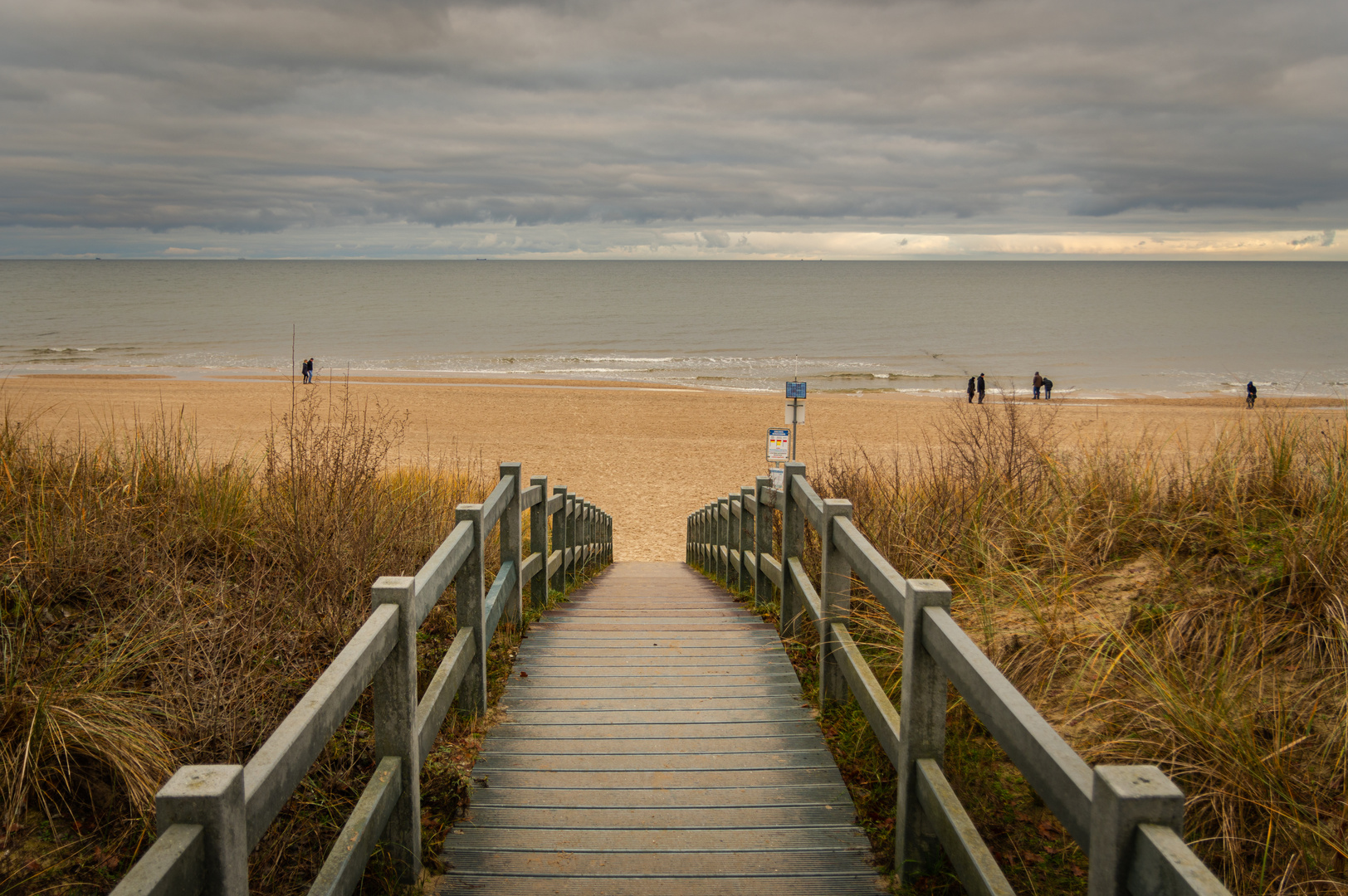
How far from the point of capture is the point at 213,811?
1.75 m

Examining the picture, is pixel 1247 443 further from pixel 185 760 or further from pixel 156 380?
pixel 156 380

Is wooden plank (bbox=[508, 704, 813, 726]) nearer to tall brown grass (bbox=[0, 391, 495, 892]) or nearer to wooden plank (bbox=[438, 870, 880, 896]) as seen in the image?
tall brown grass (bbox=[0, 391, 495, 892])

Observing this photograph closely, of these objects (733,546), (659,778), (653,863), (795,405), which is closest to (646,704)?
(659,778)

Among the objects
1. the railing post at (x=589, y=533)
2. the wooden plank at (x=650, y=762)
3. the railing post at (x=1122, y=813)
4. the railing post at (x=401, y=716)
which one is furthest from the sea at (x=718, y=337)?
the railing post at (x=1122, y=813)

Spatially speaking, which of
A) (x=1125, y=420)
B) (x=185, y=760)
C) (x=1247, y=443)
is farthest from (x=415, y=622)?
(x=1125, y=420)

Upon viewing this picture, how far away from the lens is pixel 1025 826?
11.9 ft

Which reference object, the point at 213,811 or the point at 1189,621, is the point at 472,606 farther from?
the point at 1189,621

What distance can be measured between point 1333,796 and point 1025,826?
1079 millimetres

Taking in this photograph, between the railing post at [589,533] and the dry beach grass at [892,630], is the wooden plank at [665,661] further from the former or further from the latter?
the railing post at [589,533]

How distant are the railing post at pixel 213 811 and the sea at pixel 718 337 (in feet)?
42.9

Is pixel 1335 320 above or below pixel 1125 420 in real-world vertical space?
above

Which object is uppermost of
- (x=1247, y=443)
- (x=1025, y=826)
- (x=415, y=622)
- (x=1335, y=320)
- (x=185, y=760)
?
(x=1335, y=320)

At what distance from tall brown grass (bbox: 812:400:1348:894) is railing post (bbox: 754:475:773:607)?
0.84 meters

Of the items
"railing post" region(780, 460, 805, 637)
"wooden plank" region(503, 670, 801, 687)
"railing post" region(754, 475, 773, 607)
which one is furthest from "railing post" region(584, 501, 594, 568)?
"wooden plank" region(503, 670, 801, 687)
